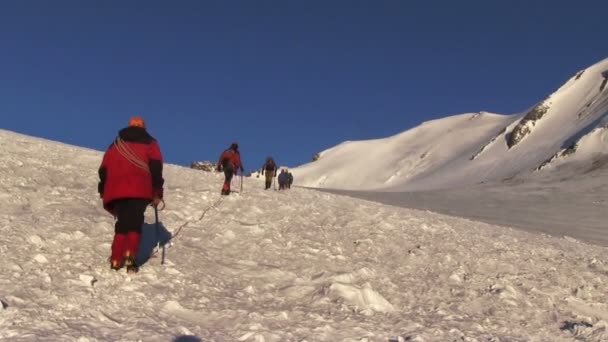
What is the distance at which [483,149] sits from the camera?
90438 millimetres

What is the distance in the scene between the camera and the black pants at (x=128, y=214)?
23.0 ft

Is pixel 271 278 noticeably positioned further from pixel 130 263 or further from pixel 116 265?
pixel 116 265

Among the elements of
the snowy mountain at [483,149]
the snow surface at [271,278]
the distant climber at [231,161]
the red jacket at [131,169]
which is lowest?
the snow surface at [271,278]

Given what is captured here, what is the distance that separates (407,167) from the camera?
103125mm

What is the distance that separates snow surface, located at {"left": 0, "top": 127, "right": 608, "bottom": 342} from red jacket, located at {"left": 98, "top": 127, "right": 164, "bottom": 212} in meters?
0.89

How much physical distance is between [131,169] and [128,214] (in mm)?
520

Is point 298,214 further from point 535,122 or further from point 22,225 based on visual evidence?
point 535,122

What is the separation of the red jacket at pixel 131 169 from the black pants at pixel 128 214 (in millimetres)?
83

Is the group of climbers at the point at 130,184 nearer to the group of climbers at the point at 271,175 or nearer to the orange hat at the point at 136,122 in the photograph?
the orange hat at the point at 136,122

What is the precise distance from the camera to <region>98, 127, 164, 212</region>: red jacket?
7.08 m

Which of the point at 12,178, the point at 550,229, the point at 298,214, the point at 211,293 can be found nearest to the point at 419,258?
the point at 298,214

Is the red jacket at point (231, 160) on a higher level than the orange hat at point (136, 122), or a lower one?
higher

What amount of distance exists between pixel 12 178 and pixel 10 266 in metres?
5.38

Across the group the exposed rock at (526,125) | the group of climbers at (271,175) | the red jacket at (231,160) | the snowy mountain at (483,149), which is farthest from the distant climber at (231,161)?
the exposed rock at (526,125)
